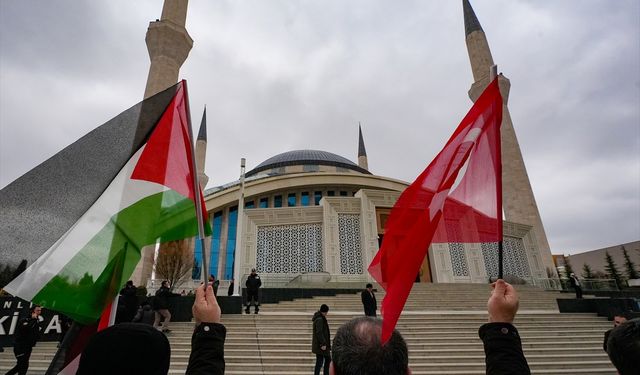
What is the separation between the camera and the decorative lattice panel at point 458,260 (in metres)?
18.4

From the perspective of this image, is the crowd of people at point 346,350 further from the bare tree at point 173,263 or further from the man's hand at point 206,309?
the bare tree at point 173,263

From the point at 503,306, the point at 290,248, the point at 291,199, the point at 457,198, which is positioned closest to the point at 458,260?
the point at 290,248

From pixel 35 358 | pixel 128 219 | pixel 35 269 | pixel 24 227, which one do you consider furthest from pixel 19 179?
pixel 35 358

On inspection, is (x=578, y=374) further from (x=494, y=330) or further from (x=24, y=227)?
(x=24, y=227)

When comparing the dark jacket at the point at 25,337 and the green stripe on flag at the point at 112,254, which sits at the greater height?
the green stripe on flag at the point at 112,254

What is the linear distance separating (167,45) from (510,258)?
23.7 metres

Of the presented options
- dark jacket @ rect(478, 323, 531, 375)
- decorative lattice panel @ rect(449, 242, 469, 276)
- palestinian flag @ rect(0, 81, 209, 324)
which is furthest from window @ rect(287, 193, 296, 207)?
dark jacket @ rect(478, 323, 531, 375)

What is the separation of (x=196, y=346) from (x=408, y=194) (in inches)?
73.4

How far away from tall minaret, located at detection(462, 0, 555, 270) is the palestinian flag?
78.6 feet

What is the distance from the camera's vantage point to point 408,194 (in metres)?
2.79

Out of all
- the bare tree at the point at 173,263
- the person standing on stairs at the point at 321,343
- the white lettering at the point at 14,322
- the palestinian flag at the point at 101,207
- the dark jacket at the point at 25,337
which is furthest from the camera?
the bare tree at the point at 173,263

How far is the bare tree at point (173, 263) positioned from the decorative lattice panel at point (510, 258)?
1732 cm

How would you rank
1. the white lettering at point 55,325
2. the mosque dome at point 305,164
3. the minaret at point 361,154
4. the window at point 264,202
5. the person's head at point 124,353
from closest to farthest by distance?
the person's head at point 124,353 → the white lettering at point 55,325 → the window at point 264,202 → the mosque dome at point 305,164 → the minaret at point 361,154

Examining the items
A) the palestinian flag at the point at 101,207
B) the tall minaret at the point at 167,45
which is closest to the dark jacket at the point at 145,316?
the palestinian flag at the point at 101,207
